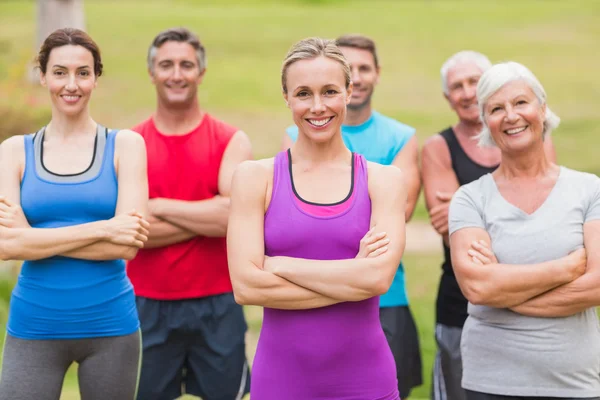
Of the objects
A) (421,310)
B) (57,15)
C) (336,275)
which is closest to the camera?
(336,275)

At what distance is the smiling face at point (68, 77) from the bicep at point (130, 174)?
0.23 metres

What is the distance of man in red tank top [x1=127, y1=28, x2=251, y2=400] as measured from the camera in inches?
178

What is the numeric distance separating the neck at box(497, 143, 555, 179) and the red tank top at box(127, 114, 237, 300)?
1517mm

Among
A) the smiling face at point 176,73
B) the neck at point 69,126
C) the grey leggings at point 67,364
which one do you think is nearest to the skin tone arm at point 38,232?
the neck at point 69,126

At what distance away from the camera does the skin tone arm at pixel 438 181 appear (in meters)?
4.43

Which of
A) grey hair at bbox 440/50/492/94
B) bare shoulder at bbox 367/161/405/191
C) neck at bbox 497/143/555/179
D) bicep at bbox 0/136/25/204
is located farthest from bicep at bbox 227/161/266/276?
grey hair at bbox 440/50/492/94

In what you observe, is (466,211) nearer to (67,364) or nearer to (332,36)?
(67,364)

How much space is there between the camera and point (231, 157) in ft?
15.1

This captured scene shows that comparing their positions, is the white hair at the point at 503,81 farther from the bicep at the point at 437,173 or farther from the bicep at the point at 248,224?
the bicep at the point at 248,224

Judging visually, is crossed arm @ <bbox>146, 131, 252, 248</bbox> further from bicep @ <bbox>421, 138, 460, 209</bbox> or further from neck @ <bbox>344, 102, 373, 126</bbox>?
bicep @ <bbox>421, 138, 460, 209</bbox>

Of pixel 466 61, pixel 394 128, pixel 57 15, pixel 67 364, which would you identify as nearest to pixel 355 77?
pixel 394 128

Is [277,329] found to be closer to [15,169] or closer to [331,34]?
[15,169]

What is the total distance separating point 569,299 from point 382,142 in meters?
1.45

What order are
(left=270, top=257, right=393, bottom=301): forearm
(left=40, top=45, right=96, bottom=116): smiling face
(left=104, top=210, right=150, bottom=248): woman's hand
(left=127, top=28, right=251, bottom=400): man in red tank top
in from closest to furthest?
(left=270, top=257, right=393, bottom=301): forearm
(left=104, top=210, right=150, bottom=248): woman's hand
(left=40, top=45, right=96, bottom=116): smiling face
(left=127, top=28, right=251, bottom=400): man in red tank top
